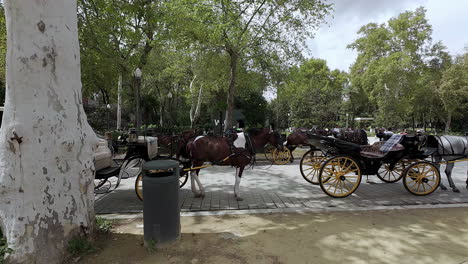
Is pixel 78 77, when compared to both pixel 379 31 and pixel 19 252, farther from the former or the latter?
pixel 379 31

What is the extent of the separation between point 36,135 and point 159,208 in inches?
64.4

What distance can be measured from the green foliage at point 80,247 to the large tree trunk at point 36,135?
102mm

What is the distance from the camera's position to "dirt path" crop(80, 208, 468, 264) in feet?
10.2

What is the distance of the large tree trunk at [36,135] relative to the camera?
2.71 meters

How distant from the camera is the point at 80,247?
3.05 m

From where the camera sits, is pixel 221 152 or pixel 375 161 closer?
pixel 221 152

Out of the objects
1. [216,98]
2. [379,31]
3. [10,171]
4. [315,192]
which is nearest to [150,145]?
[10,171]

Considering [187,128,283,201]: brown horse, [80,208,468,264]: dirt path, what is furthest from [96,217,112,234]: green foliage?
[187,128,283,201]: brown horse

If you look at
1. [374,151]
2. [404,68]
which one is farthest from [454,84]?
[374,151]

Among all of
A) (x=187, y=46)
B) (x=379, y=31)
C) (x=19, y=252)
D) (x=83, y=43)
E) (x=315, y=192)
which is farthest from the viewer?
(x=379, y=31)

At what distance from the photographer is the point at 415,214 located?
15.1 ft

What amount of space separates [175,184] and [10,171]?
181 centimetres

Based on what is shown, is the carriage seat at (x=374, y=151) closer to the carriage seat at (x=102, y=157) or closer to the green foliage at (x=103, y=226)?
the green foliage at (x=103, y=226)

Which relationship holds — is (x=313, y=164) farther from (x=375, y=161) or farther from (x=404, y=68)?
(x=404, y=68)
